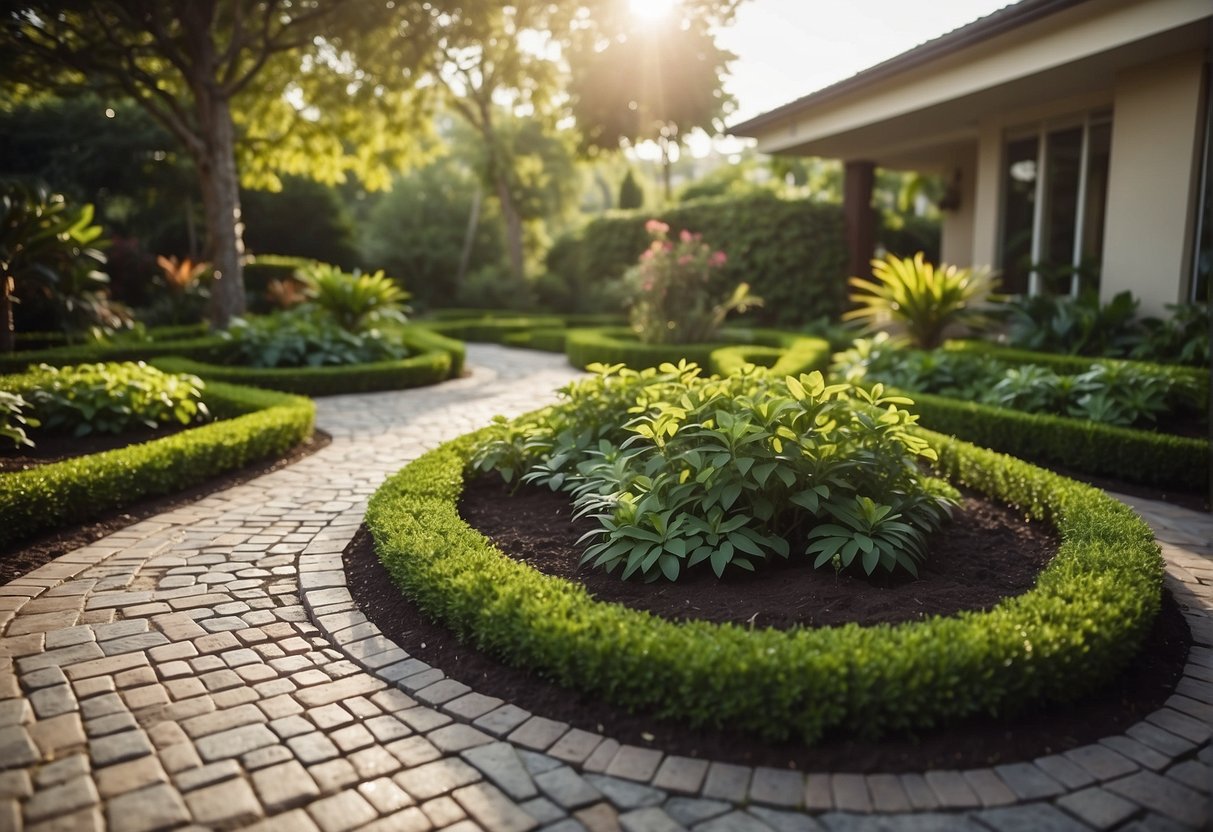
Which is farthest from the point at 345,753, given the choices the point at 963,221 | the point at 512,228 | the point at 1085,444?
the point at 512,228

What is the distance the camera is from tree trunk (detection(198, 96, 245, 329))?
1212 centimetres

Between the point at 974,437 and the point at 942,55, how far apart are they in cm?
472

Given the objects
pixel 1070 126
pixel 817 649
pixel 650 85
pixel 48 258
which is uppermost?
pixel 650 85

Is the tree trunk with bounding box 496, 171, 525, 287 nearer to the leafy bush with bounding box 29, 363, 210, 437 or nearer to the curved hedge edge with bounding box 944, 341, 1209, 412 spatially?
the curved hedge edge with bounding box 944, 341, 1209, 412

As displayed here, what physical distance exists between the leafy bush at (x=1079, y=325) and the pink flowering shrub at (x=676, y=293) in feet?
12.0

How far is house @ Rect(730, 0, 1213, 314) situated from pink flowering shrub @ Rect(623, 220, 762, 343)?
270cm

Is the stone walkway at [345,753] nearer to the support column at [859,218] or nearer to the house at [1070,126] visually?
the house at [1070,126]

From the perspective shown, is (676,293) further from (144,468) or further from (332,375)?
(144,468)

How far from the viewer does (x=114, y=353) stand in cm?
915

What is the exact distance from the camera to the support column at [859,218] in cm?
1420

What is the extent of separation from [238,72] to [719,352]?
954cm

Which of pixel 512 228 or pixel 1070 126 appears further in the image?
pixel 512 228

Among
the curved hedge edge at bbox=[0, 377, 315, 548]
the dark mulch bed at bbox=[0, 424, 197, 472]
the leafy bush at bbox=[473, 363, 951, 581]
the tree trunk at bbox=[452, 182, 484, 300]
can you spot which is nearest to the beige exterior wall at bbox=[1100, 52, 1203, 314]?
the leafy bush at bbox=[473, 363, 951, 581]

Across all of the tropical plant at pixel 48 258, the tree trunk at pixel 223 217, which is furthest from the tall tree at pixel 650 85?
the tropical plant at pixel 48 258
